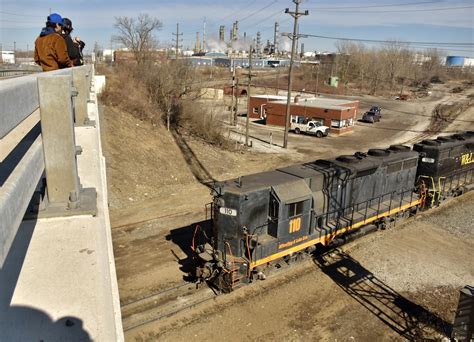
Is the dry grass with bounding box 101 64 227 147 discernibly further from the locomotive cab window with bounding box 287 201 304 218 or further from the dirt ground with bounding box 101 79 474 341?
the locomotive cab window with bounding box 287 201 304 218

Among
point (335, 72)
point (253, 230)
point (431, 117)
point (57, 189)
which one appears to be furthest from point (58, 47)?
point (335, 72)

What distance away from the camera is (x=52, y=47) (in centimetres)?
595

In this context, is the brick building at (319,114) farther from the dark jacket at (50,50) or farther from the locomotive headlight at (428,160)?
the dark jacket at (50,50)

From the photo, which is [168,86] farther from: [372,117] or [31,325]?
[31,325]

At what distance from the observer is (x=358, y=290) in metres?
13.3

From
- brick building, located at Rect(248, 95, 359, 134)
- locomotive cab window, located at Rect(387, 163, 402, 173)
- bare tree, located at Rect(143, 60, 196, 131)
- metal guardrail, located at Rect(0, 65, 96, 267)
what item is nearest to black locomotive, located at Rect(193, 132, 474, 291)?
locomotive cab window, located at Rect(387, 163, 402, 173)

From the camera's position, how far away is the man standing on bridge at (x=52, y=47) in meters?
5.89

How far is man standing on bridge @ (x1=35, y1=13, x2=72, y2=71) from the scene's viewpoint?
589 centimetres

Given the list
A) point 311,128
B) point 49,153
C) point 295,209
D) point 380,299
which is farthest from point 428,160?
point 311,128

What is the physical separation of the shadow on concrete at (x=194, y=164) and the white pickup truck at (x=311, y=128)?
55.9 ft

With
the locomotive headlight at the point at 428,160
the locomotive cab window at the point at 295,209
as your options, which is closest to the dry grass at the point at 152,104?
the locomotive headlight at the point at 428,160

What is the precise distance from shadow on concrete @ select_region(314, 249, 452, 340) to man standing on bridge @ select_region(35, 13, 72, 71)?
11.1 m

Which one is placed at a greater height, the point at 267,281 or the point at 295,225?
the point at 295,225

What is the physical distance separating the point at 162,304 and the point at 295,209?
17.3 ft
